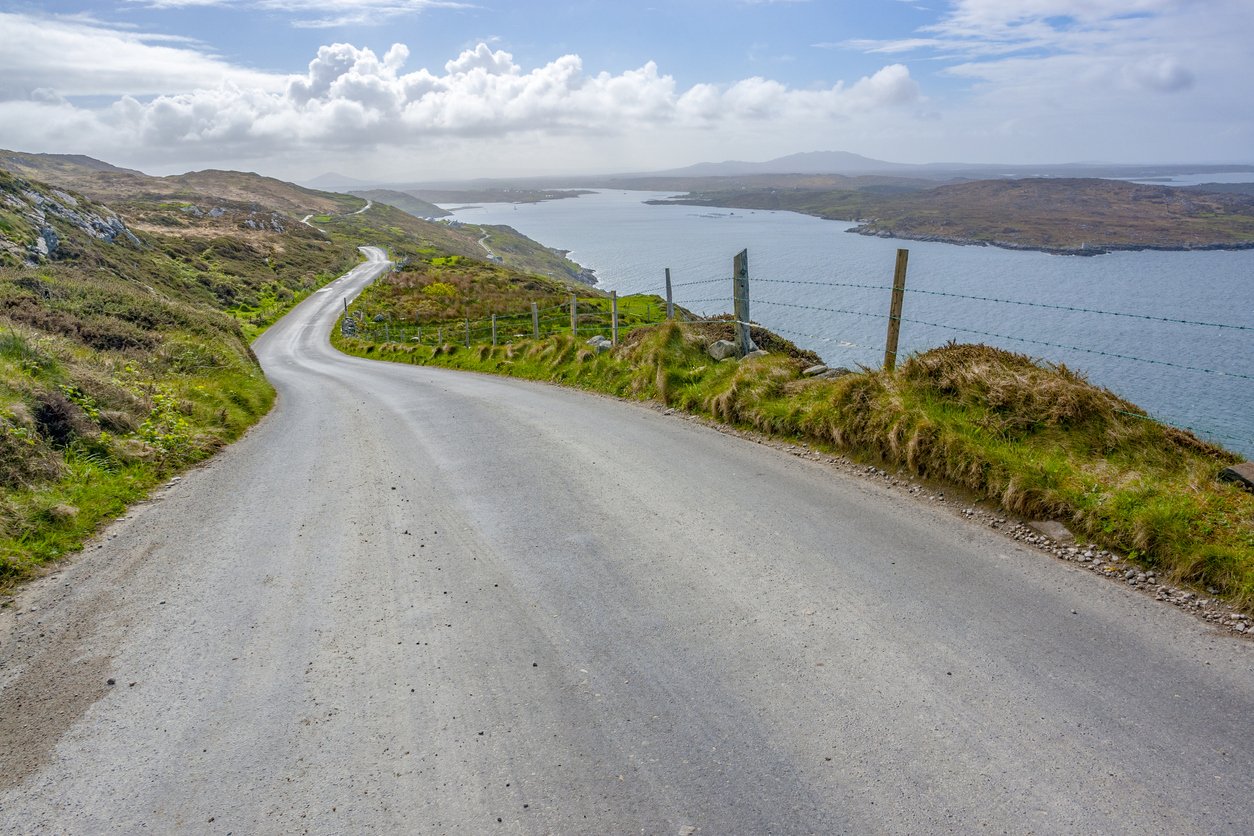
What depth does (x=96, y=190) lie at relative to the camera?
153875 mm

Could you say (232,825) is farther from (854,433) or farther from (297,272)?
(297,272)

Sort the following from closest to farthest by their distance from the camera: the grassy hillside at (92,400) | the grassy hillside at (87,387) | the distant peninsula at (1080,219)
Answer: the grassy hillside at (92,400)
the grassy hillside at (87,387)
the distant peninsula at (1080,219)

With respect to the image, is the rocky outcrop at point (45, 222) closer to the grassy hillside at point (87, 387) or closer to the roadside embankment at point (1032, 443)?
the grassy hillside at point (87, 387)

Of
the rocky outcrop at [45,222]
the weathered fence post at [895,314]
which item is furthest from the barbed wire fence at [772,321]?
the rocky outcrop at [45,222]

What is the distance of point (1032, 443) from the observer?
7219mm

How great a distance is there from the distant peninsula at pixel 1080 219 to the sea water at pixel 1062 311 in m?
15.0

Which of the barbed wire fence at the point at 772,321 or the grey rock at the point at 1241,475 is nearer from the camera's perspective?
the grey rock at the point at 1241,475

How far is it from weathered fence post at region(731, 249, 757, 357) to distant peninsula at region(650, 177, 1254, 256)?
8366 cm

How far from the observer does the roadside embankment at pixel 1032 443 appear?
5.53 metres

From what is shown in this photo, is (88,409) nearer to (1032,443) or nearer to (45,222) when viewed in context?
(1032,443)

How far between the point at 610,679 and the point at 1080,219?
496 feet

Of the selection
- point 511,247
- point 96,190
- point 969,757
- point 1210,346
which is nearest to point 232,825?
point 969,757

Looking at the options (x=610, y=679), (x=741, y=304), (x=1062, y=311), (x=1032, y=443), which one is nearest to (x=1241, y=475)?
(x=1032, y=443)

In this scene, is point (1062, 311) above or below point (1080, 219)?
below
